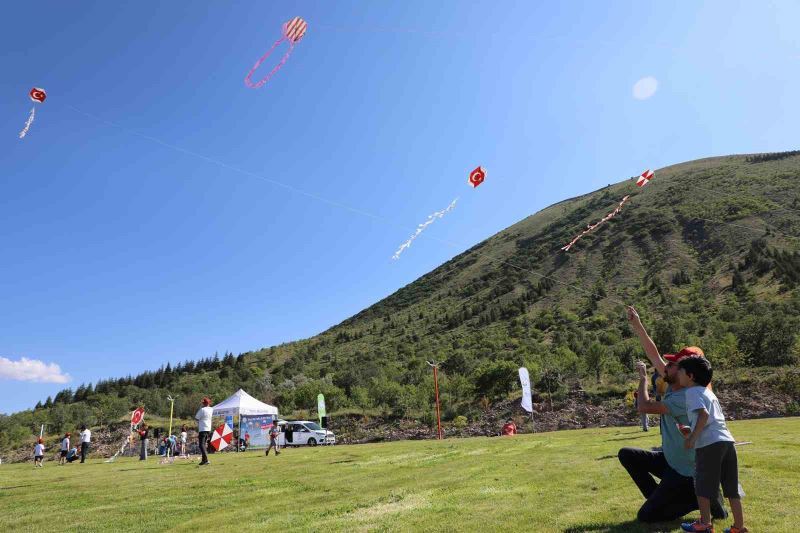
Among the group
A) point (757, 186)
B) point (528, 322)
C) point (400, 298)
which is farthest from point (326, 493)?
point (400, 298)

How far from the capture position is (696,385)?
4.36 meters

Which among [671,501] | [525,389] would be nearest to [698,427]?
[671,501]

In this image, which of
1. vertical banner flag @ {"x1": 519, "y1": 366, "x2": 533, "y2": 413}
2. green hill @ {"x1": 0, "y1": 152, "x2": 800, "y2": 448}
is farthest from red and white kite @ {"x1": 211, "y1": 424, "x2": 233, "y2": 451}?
green hill @ {"x1": 0, "y1": 152, "x2": 800, "y2": 448}

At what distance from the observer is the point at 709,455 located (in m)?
4.13

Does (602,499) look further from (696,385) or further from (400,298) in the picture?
(400,298)

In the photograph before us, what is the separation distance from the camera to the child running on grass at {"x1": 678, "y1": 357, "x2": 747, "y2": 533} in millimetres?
4102

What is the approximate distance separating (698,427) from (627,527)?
1.21 meters

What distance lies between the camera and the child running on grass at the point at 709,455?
161 inches

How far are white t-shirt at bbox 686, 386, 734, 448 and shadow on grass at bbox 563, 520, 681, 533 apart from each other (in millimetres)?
877

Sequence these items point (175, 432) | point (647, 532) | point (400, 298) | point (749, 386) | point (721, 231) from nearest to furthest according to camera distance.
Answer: point (647, 532) < point (749, 386) < point (175, 432) < point (721, 231) < point (400, 298)

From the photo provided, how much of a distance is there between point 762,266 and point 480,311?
122 feet

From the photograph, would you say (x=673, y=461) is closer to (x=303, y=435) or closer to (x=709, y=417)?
(x=709, y=417)

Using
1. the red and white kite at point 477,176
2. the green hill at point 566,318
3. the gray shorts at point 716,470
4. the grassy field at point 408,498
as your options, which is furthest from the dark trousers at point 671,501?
the green hill at point 566,318

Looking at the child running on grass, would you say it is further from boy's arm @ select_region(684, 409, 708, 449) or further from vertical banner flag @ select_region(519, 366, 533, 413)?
vertical banner flag @ select_region(519, 366, 533, 413)
